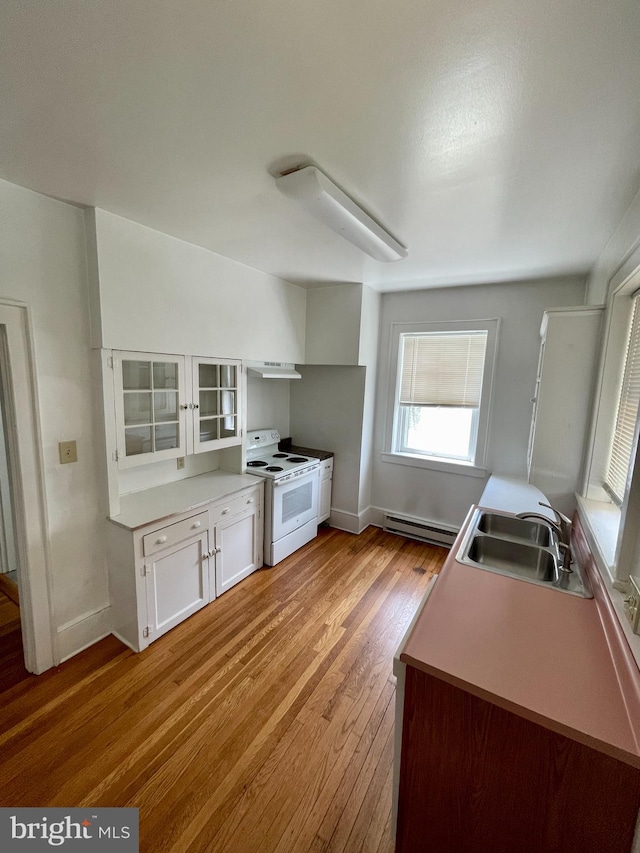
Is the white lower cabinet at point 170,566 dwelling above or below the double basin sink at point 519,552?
below

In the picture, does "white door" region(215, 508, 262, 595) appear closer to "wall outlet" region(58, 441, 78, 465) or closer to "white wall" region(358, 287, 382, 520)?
"wall outlet" region(58, 441, 78, 465)

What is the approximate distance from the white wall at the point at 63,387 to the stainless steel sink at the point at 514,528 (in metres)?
2.39

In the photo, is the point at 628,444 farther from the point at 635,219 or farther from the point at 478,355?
the point at 478,355

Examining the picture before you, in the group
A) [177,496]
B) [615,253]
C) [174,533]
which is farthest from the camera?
[177,496]

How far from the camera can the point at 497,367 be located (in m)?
3.19

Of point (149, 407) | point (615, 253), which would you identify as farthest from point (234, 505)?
point (615, 253)

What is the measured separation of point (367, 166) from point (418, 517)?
3183mm

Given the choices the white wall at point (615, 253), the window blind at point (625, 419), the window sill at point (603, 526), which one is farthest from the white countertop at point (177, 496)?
the white wall at point (615, 253)

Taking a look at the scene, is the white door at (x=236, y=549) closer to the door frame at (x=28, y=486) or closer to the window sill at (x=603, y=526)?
the door frame at (x=28, y=486)

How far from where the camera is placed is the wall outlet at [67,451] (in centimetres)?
194

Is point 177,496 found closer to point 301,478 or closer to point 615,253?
point 301,478

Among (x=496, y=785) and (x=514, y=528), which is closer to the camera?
(x=496, y=785)

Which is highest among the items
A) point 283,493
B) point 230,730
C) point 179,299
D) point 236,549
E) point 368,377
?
point 179,299

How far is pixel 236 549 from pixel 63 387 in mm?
1658
